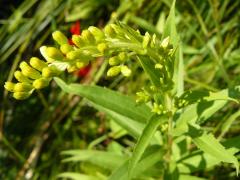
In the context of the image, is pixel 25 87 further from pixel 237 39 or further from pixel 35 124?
pixel 35 124

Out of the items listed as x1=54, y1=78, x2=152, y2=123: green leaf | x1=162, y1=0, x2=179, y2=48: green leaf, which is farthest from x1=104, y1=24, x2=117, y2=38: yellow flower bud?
x1=54, y1=78, x2=152, y2=123: green leaf

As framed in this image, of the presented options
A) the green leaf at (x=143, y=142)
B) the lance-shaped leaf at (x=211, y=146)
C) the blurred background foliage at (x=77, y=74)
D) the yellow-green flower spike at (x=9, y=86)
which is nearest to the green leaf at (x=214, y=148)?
the lance-shaped leaf at (x=211, y=146)

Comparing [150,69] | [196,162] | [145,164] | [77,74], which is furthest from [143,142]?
[77,74]

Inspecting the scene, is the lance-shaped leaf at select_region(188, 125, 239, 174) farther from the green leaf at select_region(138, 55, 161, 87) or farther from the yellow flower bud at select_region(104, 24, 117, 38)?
the yellow flower bud at select_region(104, 24, 117, 38)

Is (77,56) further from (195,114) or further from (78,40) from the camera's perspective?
(195,114)

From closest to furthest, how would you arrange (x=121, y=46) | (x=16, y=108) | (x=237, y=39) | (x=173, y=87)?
Answer: 1. (x=121, y=46)
2. (x=173, y=87)
3. (x=237, y=39)
4. (x=16, y=108)

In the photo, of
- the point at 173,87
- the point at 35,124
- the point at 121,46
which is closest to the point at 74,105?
the point at 35,124
